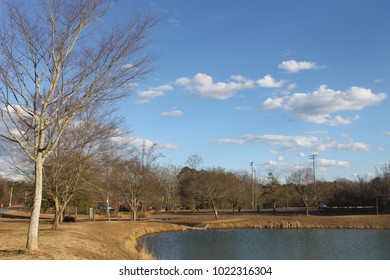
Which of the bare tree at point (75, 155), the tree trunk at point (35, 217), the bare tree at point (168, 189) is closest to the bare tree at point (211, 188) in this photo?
the bare tree at point (168, 189)

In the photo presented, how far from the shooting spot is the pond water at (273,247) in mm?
24953

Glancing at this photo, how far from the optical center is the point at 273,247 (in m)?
29.1

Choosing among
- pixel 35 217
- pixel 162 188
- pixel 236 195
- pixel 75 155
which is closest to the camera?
pixel 35 217

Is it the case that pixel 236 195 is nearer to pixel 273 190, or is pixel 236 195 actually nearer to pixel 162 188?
pixel 273 190

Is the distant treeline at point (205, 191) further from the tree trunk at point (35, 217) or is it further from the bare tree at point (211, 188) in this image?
the tree trunk at point (35, 217)

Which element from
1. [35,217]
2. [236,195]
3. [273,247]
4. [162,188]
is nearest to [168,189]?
[162,188]

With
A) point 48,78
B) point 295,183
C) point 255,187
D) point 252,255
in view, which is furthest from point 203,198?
point 48,78

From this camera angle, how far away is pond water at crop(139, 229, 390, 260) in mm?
24953

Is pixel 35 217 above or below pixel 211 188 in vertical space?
below

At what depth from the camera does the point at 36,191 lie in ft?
37.0
